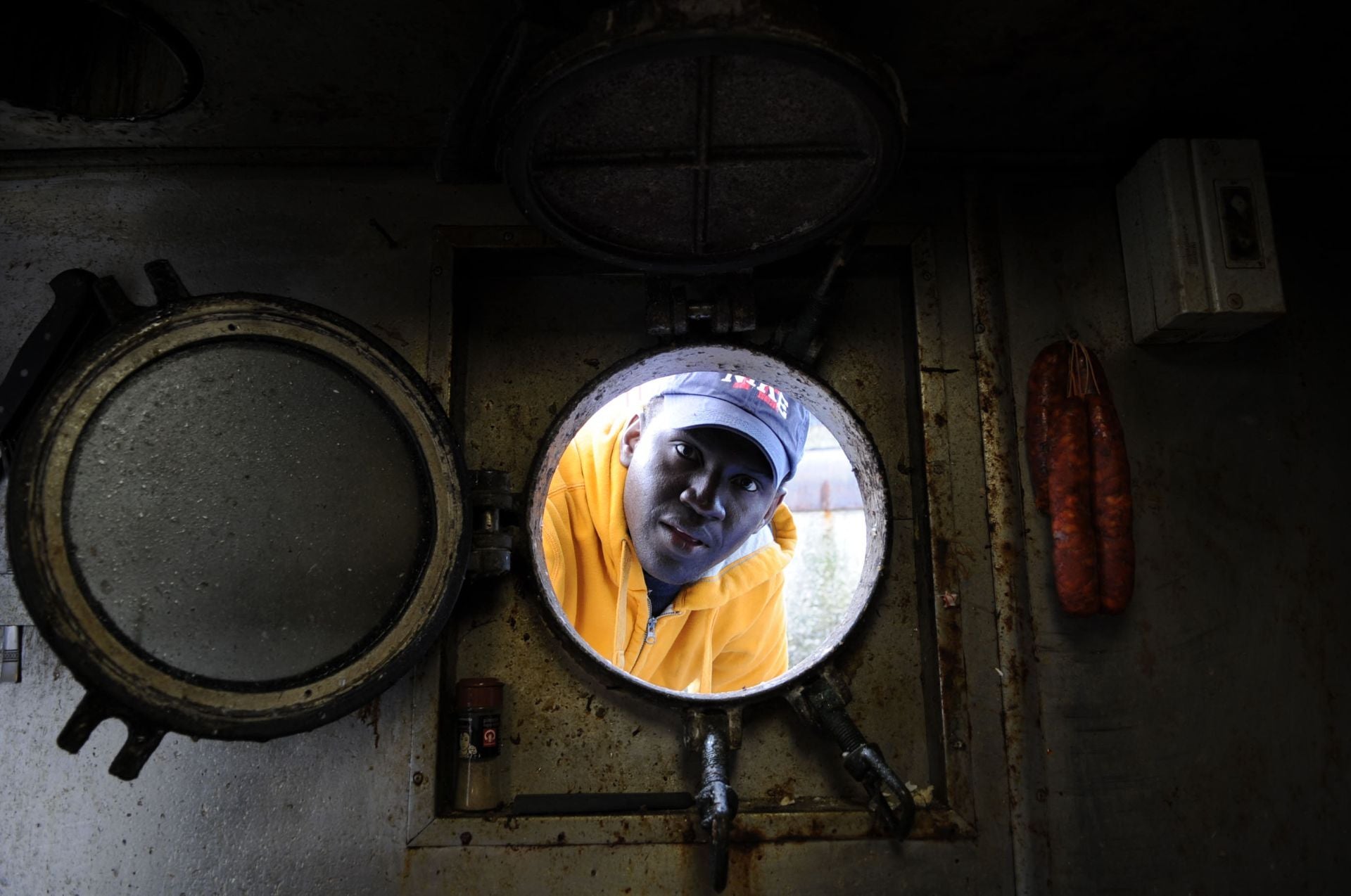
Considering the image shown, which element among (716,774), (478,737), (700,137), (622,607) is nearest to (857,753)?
(716,774)

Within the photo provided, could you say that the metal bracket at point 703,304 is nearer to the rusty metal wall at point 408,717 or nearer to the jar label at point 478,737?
the rusty metal wall at point 408,717

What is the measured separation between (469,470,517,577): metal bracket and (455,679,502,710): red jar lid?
0.62 feet

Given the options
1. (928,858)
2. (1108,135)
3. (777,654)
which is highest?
(1108,135)

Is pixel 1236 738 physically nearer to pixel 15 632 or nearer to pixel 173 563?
pixel 173 563

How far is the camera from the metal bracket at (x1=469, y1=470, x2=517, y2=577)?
1511mm

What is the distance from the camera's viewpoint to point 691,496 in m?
2.75

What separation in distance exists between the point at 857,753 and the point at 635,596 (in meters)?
1.32

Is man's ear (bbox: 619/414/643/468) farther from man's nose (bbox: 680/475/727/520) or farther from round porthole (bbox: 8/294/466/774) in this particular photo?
round porthole (bbox: 8/294/466/774)

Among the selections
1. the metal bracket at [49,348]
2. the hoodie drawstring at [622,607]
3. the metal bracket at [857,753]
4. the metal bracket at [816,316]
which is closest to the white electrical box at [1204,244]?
the metal bracket at [816,316]

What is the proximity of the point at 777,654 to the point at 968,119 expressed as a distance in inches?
89.1

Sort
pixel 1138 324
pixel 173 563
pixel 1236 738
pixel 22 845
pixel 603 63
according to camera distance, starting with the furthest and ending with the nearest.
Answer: pixel 1138 324
pixel 1236 738
pixel 22 845
pixel 173 563
pixel 603 63

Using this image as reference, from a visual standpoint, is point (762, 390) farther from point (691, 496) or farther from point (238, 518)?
point (238, 518)

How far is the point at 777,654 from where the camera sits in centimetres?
338

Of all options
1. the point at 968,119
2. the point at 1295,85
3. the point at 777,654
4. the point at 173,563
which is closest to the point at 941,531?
the point at 968,119
